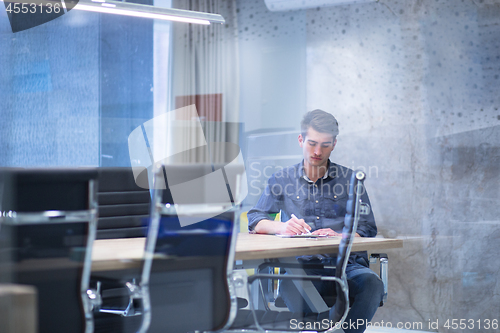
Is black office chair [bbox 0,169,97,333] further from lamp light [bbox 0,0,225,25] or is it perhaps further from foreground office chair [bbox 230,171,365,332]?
lamp light [bbox 0,0,225,25]

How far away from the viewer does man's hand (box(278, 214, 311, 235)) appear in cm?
252

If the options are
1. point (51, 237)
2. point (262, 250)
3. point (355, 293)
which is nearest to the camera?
point (51, 237)

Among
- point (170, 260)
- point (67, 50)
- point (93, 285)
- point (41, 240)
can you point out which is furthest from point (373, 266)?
point (67, 50)

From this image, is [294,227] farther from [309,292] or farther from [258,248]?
[258,248]

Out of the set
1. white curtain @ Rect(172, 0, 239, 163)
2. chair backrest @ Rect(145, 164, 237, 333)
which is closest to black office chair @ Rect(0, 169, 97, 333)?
chair backrest @ Rect(145, 164, 237, 333)

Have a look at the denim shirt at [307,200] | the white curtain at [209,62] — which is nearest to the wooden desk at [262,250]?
the denim shirt at [307,200]

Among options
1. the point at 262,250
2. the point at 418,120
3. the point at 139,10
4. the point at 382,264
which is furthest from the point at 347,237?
the point at 139,10

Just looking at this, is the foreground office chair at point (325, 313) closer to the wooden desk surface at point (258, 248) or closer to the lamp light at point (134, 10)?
the wooden desk surface at point (258, 248)

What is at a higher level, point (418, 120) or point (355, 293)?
point (418, 120)

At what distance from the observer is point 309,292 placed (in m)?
2.17

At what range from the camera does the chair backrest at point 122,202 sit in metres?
2.89

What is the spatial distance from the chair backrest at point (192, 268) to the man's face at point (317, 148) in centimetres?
125

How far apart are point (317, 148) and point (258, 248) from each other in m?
1.11

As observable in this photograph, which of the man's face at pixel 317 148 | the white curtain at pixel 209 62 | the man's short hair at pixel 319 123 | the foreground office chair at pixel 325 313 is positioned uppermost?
the white curtain at pixel 209 62
